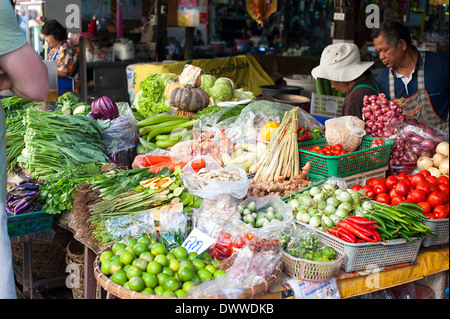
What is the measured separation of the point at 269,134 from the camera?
12.3 feet

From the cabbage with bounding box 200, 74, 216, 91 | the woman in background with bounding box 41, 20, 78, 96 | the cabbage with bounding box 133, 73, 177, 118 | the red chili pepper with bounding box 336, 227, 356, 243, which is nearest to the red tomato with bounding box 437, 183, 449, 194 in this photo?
the red chili pepper with bounding box 336, 227, 356, 243

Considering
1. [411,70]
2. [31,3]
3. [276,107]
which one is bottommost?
[276,107]

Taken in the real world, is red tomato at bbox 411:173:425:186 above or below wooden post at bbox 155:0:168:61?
below

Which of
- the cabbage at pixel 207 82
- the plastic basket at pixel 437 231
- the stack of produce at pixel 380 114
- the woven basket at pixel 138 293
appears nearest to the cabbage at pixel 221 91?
the cabbage at pixel 207 82

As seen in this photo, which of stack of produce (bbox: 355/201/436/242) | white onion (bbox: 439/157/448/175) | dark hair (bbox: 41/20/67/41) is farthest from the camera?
dark hair (bbox: 41/20/67/41)

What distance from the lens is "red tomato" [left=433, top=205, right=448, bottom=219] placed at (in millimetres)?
2943

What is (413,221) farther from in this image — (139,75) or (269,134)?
(139,75)

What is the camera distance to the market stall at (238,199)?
2512 millimetres

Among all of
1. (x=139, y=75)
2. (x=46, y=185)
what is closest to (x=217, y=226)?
(x=46, y=185)

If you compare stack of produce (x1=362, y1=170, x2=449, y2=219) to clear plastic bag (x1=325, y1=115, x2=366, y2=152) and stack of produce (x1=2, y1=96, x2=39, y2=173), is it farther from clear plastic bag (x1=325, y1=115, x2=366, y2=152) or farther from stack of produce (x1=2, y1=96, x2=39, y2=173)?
stack of produce (x1=2, y1=96, x2=39, y2=173)

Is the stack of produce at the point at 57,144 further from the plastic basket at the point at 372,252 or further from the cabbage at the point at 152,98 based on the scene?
the plastic basket at the point at 372,252

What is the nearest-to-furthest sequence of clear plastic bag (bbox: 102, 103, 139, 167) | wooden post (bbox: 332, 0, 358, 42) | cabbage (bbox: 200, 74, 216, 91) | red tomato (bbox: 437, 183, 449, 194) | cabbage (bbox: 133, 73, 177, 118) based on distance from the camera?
1. red tomato (bbox: 437, 183, 449, 194)
2. clear plastic bag (bbox: 102, 103, 139, 167)
3. cabbage (bbox: 133, 73, 177, 118)
4. cabbage (bbox: 200, 74, 216, 91)
5. wooden post (bbox: 332, 0, 358, 42)

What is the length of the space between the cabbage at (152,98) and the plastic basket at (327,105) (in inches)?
63.2

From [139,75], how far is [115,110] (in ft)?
8.98
